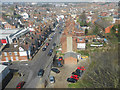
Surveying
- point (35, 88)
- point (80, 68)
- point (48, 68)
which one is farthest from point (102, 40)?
point (35, 88)

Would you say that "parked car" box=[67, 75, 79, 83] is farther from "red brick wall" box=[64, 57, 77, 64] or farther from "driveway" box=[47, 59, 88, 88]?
"red brick wall" box=[64, 57, 77, 64]

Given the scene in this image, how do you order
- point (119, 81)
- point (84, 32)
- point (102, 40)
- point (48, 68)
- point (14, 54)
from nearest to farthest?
1. point (119, 81)
2. point (48, 68)
3. point (14, 54)
4. point (102, 40)
5. point (84, 32)

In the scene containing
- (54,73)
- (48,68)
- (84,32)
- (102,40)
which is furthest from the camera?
(84,32)

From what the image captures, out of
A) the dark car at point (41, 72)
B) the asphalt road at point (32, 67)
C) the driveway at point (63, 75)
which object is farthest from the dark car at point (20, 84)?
the driveway at point (63, 75)

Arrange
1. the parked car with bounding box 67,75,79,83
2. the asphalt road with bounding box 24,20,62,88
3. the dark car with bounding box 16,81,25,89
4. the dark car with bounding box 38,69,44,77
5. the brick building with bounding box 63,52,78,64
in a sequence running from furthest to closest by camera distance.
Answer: the brick building with bounding box 63,52,78,64 < the dark car with bounding box 38,69,44,77 < the asphalt road with bounding box 24,20,62,88 < the parked car with bounding box 67,75,79,83 < the dark car with bounding box 16,81,25,89

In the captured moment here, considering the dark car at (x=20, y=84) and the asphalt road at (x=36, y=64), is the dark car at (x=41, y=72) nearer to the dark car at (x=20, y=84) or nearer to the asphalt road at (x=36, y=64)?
the asphalt road at (x=36, y=64)

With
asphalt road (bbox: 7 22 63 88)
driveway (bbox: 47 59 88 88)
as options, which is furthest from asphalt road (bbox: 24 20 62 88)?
driveway (bbox: 47 59 88 88)

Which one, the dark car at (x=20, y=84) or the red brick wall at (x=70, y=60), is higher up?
the red brick wall at (x=70, y=60)

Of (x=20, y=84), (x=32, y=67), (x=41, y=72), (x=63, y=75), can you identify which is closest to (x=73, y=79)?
(x=63, y=75)

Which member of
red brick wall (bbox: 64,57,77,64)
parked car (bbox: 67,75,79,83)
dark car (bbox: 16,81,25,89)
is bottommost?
dark car (bbox: 16,81,25,89)

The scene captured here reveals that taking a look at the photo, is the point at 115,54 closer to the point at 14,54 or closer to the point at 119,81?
the point at 119,81

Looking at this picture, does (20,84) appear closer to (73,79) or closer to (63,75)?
(63,75)
